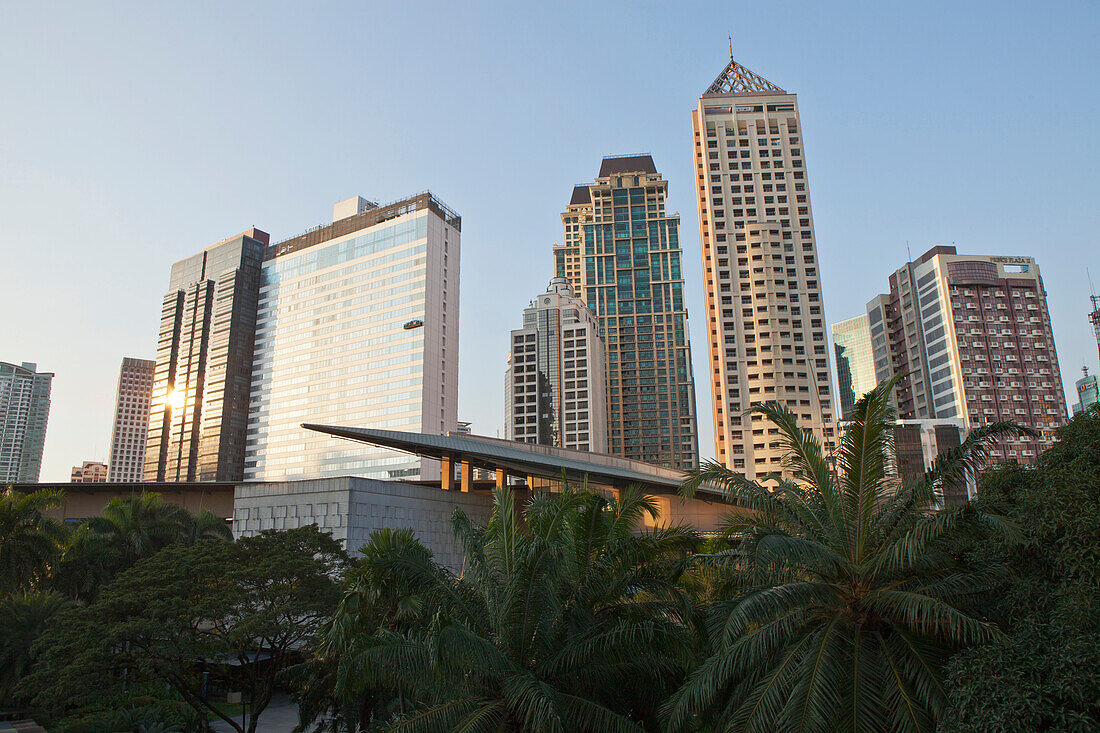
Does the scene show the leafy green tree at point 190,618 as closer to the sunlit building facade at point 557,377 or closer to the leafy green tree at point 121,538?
the leafy green tree at point 121,538

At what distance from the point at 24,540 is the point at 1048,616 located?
117 feet

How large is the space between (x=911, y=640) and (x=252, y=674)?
67.4 feet

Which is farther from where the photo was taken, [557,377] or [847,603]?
[557,377]

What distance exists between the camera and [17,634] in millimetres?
26578

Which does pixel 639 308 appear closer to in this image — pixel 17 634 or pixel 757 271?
pixel 757 271

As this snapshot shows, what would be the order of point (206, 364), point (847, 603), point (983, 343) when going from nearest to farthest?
1. point (847, 603)
2. point (983, 343)
3. point (206, 364)

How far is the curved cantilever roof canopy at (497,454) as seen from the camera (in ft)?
122

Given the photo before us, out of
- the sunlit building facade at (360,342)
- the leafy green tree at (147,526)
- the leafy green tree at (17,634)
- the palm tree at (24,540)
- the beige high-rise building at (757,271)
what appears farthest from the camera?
the sunlit building facade at (360,342)

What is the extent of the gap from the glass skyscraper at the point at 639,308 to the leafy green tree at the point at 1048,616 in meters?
150

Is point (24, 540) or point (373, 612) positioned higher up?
point (24, 540)

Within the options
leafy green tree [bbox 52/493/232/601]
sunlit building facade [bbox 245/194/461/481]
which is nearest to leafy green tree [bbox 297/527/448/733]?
leafy green tree [bbox 52/493/232/601]

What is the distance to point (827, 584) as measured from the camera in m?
12.8

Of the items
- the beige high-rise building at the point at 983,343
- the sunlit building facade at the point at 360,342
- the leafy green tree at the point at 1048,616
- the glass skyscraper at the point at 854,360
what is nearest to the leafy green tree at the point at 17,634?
the leafy green tree at the point at 1048,616

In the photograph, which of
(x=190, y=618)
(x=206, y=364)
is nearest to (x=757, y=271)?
(x=190, y=618)
